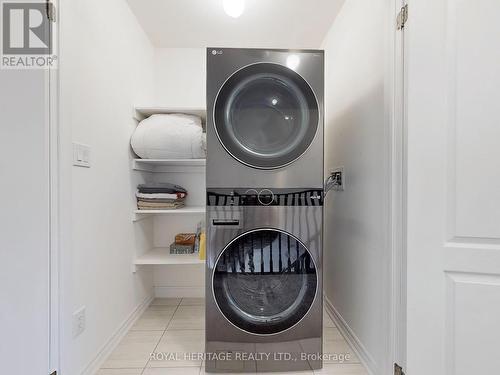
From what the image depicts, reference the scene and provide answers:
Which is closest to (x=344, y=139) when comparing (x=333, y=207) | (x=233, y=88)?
(x=333, y=207)

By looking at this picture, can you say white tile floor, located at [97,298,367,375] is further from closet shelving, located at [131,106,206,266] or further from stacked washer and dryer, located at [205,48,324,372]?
closet shelving, located at [131,106,206,266]

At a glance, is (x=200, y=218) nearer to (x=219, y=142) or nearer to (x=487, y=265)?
(x=219, y=142)

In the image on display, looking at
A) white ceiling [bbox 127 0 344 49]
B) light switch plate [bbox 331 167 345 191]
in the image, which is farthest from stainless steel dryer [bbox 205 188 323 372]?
white ceiling [bbox 127 0 344 49]

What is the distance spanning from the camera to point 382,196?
4.47ft

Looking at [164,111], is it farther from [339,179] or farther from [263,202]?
[339,179]

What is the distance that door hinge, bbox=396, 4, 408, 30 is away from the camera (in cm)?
120

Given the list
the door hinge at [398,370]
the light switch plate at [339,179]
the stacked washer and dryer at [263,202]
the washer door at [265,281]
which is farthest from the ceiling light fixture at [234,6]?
the door hinge at [398,370]

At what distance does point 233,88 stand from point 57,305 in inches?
51.3

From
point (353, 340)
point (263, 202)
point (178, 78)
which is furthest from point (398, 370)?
point (178, 78)

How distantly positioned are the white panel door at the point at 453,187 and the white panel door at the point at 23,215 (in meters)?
1.56

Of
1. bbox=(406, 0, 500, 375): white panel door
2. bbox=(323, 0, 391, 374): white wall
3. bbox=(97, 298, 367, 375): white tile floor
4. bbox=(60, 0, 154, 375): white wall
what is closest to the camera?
bbox=(406, 0, 500, 375): white panel door

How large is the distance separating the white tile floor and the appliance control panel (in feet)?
3.03

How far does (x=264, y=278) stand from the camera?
148cm

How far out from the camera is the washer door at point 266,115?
143 cm
